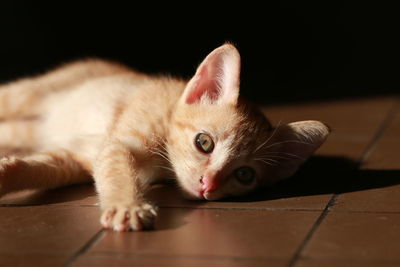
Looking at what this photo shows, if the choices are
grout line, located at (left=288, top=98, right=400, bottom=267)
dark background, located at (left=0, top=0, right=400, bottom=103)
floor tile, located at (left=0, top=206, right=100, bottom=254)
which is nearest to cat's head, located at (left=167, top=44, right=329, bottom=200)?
grout line, located at (left=288, top=98, right=400, bottom=267)

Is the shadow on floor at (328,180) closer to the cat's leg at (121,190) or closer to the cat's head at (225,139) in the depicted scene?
the cat's head at (225,139)

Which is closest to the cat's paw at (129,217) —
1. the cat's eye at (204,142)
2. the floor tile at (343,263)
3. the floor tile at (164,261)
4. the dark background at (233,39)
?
the floor tile at (164,261)

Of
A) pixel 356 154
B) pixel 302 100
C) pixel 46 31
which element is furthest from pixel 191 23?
pixel 356 154

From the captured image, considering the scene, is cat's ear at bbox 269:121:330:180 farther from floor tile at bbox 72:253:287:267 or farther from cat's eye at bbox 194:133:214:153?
floor tile at bbox 72:253:287:267

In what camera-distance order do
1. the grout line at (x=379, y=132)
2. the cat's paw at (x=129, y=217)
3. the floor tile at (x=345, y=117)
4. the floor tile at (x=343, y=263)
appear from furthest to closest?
the floor tile at (x=345, y=117) < the grout line at (x=379, y=132) < the cat's paw at (x=129, y=217) < the floor tile at (x=343, y=263)

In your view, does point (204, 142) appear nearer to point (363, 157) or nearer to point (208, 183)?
point (208, 183)

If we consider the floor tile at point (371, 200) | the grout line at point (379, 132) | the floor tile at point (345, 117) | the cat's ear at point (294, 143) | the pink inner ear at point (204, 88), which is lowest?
the floor tile at point (345, 117)
